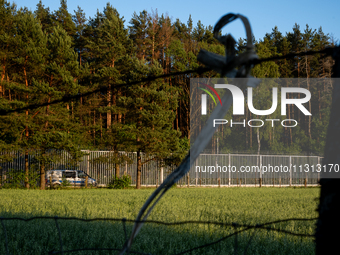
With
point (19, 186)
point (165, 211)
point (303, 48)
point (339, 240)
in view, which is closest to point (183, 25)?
point (303, 48)

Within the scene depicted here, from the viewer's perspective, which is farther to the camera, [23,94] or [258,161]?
[258,161]

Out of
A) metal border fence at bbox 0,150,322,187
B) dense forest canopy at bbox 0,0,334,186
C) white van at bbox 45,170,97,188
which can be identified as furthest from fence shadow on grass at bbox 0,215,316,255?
white van at bbox 45,170,97,188

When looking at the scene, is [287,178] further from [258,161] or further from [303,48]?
[303,48]

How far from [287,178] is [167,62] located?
634 inches

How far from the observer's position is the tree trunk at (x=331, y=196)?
1.29 m

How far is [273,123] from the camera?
34.3m

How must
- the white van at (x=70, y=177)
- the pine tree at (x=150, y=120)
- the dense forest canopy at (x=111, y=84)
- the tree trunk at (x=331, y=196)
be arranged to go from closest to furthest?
the tree trunk at (x=331, y=196) → the dense forest canopy at (x=111, y=84) → the pine tree at (x=150, y=120) → the white van at (x=70, y=177)

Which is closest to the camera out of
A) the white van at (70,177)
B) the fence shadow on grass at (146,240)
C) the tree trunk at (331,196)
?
the tree trunk at (331,196)

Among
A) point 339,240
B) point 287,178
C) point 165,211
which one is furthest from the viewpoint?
point 287,178

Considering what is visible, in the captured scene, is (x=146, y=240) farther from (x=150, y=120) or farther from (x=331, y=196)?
(x=150, y=120)

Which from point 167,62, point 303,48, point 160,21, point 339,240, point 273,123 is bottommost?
point 339,240

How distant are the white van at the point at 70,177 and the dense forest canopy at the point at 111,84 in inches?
69.9

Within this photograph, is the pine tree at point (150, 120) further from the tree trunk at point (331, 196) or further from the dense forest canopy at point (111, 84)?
the tree trunk at point (331, 196)

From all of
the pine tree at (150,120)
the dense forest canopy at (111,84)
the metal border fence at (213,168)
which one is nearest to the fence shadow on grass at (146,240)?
the dense forest canopy at (111,84)
